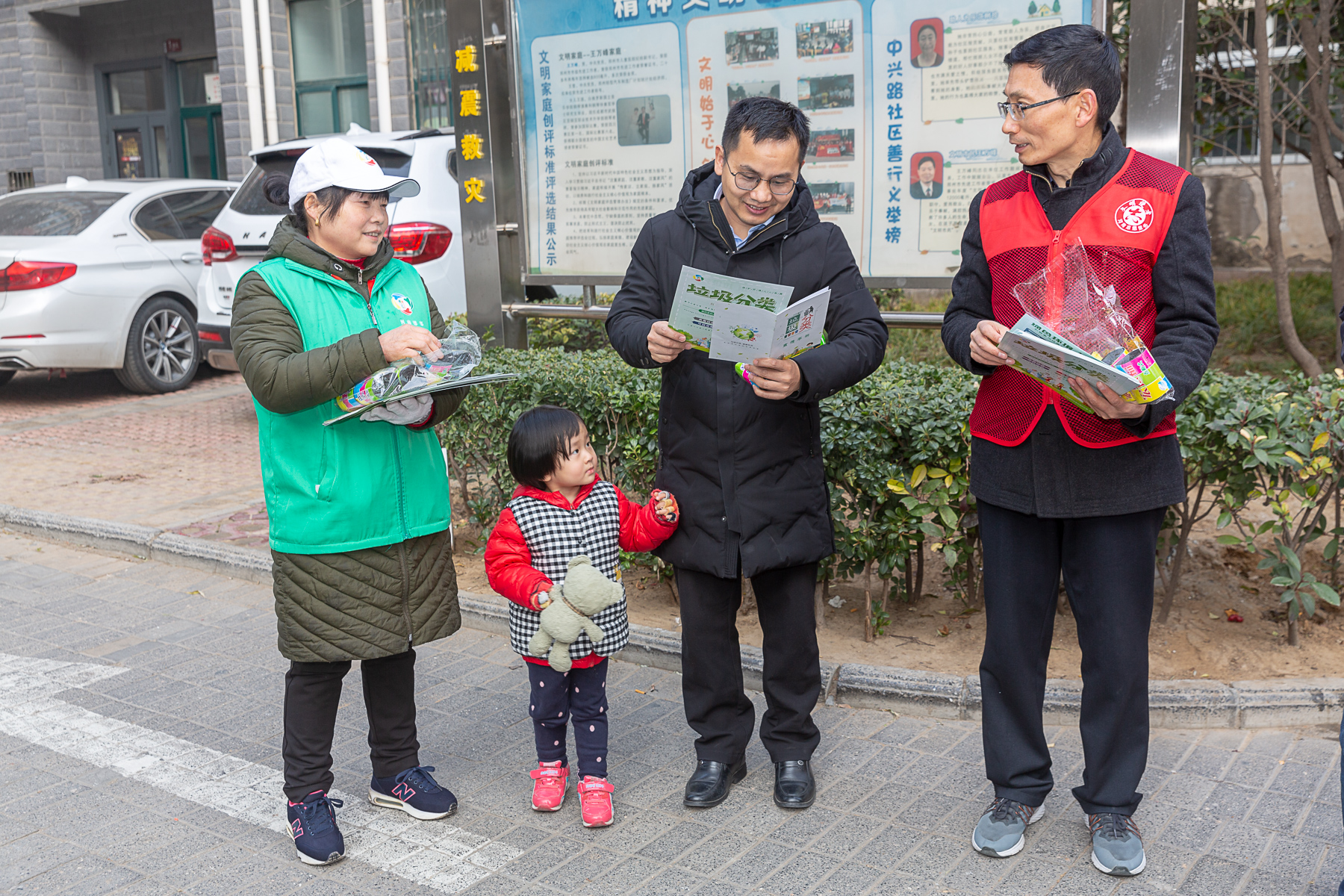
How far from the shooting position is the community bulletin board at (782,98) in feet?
14.4

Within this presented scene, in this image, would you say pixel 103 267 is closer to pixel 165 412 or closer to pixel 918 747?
pixel 165 412

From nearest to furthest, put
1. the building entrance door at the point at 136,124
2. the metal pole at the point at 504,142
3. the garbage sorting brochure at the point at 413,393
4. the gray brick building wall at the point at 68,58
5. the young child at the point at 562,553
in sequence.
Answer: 1. the garbage sorting brochure at the point at 413,393
2. the young child at the point at 562,553
3. the metal pole at the point at 504,142
4. the gray brick building wall at the point at 68,58
5. the building entrance door at the point at 136,124

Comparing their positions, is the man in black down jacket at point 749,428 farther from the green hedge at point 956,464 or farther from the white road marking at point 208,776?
the green hedge at point 956,464

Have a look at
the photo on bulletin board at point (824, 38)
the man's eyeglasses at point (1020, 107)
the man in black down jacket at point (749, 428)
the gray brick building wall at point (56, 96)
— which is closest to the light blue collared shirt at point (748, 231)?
the man in black down jacket at point (749, 428)

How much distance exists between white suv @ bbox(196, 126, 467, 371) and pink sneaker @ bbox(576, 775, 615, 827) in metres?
4.24

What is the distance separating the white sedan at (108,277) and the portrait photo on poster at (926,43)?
24.5ft

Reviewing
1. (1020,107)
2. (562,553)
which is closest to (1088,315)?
(1020,107)

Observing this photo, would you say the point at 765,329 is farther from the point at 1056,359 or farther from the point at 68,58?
the point at 68,58

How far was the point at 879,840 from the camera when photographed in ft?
10.2

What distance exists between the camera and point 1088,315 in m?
2.53

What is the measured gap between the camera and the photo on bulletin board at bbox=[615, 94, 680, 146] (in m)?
5.02

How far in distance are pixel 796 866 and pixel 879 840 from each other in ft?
0.86

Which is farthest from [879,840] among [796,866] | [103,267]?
[103,267]

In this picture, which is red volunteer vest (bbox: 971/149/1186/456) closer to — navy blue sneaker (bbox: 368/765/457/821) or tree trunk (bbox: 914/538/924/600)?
tree trunk (bbox: 914/538/924/600)
